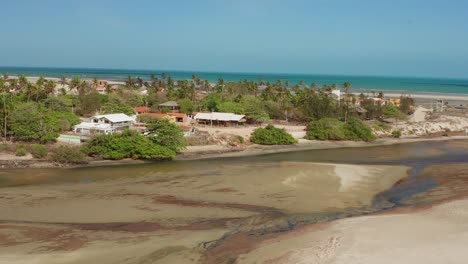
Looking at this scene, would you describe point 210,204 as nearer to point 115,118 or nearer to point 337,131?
point 115,118

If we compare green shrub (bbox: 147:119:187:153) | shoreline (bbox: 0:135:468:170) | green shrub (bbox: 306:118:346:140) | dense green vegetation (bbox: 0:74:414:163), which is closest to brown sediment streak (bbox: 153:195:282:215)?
shoreline (bbox: 0:135:468:170)

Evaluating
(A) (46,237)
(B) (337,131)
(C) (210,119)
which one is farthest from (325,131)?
(A) (46,237)

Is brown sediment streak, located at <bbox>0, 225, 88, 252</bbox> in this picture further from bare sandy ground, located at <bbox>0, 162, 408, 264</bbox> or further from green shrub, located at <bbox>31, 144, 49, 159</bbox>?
green shrub, located at <bbox>31, 144, 49, 159</bbox>

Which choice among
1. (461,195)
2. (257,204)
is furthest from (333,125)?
(257,204)

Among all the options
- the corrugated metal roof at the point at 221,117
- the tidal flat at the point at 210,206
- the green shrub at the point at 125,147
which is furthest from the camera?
the corrugated metal roof at the point at 221,117

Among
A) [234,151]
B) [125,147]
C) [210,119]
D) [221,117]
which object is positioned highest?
[221,117]

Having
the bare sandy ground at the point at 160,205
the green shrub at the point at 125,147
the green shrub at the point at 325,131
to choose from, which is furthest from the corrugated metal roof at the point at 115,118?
the green shrub at the point at 325,131

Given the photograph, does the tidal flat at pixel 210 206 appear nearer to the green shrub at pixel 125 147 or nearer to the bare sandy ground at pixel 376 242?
→ the bare sandy ground at pixel 376 242
